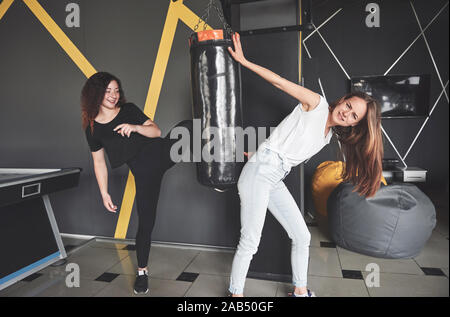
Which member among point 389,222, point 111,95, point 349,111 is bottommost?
point 389,222

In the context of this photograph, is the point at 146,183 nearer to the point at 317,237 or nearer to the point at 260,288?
the point at 260,288

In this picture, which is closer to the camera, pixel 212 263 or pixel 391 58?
pixel 212 263

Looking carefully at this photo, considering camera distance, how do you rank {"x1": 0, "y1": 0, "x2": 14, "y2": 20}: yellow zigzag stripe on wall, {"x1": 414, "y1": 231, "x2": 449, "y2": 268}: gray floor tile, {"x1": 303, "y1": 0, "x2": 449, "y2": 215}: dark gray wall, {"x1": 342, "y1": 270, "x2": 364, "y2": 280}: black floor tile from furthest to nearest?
{"x1": 303, "y1": 0, "x2": 449, "y2": 215}: dark gray wall < {"x1": 0, "y1": 0, "x2": 14, "y2": 20}: yellow zigzag stripe on wall < {"x1": 414, "y1": 231, "x2": 449, "y2": 268}: gray floor tile < {"x1": 342, "y1": 270, "x2": 364, "y2": 280}: black floor tile

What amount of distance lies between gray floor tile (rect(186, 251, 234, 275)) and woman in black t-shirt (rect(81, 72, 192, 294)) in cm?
54

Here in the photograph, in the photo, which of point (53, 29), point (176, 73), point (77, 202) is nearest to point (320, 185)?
point (176, 73)

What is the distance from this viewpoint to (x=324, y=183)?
382cm

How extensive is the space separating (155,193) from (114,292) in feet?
2.64

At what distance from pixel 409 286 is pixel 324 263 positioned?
665 mm

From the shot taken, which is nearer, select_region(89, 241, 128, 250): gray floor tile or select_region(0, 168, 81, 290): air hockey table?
select_region(0, 168, 81, 290): air hockey table

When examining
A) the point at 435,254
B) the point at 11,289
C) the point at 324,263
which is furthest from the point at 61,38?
the point at 435,254

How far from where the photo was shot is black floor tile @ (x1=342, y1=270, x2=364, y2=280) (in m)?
2.62

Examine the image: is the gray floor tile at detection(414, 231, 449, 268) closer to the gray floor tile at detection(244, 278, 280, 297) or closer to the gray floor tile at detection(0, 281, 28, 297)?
the gray floor tile at detection(244, 278, 280, 297)

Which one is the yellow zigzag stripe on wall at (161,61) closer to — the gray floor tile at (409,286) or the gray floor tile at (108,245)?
the gray floor tile at (108,245)

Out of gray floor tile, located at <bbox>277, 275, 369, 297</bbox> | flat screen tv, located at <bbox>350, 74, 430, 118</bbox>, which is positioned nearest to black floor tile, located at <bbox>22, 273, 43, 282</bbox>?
gray floor tile, located at <bbox>277, 275, 369, 297</bbox>
